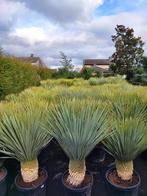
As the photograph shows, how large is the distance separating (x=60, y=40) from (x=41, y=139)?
5758 centimetres

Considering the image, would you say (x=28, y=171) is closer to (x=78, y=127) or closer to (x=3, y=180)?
(x=3, y=180)

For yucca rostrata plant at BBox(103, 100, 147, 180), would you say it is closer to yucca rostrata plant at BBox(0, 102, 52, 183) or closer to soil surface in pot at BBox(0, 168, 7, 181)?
yucca rostrata plant at BBox(0, 102, 52, 183)

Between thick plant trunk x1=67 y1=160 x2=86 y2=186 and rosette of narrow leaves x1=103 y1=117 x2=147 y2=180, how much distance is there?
0.38 m

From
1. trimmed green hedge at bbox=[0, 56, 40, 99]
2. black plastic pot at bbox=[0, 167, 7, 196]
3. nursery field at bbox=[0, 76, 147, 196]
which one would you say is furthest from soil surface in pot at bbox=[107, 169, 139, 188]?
trimmed green hedge at bbox=[0, 56, 40, 99]

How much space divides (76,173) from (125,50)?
113ft

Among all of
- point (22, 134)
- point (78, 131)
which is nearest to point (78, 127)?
point (78, 131)

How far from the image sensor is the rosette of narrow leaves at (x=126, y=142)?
287 centimetres

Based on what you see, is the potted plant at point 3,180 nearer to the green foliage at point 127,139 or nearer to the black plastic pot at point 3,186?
the black plastic pot at point 3,186

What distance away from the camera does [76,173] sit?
2893 millimetres

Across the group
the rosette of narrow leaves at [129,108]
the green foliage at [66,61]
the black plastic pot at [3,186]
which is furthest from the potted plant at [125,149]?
the green foliage at [66,61]

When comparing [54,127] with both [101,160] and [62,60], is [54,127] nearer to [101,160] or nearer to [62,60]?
[101,160]

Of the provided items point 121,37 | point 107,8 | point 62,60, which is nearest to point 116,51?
point 121,37

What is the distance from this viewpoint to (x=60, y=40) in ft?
194

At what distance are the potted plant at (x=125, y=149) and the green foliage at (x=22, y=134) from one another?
754mm
